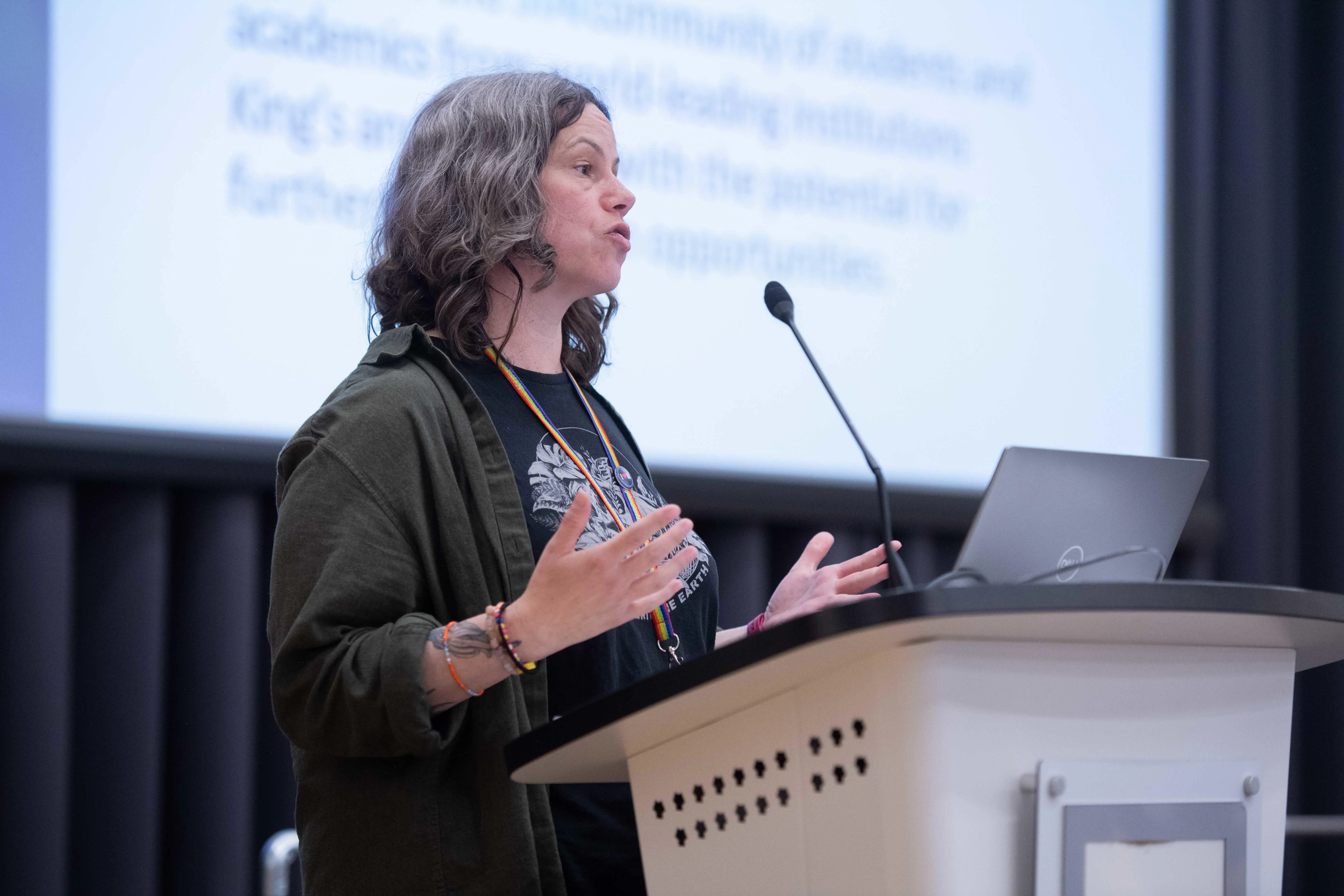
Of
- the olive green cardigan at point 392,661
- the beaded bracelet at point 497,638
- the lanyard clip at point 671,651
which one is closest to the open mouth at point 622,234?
Result: the olive green cardigan at point 392,661

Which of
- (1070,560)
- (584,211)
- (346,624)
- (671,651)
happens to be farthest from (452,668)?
(584,211)

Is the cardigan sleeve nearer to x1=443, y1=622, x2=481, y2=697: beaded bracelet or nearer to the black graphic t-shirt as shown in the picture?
x1=443, y1=622, x2=481, y2=697: beaded bracelet

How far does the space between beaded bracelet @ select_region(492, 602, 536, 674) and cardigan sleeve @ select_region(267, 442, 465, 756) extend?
0.07m

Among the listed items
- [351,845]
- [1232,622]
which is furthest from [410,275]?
[1232,622]

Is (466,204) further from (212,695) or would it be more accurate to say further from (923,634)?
(212,695)

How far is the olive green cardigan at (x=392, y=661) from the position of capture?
1.08 m

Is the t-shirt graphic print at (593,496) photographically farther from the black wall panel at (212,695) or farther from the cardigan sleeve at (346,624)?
the black wall panel at (212,695)

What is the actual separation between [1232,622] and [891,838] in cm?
27

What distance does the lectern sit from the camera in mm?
794

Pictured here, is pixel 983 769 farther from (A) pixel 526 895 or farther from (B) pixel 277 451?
(B) pixel 277 451

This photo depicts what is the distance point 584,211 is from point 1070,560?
0.71 meters

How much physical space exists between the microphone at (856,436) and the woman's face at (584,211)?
7.3 inches

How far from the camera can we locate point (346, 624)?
111 cm

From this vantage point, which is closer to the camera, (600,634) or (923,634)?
(923,634)
